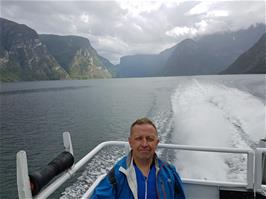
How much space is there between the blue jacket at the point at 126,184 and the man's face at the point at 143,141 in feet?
0.34

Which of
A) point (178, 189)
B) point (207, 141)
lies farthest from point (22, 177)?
point (207, 141)

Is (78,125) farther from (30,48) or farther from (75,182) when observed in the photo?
(30,48)

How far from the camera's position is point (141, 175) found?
2.12 metres

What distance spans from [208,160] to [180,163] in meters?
0.88

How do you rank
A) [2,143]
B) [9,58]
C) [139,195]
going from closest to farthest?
[139,195], [2,143], [9,58]

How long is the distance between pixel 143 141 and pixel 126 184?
37 centimetres

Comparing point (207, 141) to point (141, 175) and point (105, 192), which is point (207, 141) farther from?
point (105, 192)

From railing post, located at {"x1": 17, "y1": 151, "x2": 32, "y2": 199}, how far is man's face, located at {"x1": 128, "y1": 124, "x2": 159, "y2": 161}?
0.83 m

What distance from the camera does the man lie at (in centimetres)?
209

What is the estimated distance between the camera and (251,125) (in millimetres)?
12297

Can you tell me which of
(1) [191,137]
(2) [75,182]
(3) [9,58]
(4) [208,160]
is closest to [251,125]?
(1) [191,137]

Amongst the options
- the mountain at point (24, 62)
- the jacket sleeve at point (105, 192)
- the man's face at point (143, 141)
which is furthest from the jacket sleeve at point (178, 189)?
the mountain at point (24, 62)

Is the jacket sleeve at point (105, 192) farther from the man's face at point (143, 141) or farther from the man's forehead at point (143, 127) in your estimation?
the man's forehead at point (143, 127)

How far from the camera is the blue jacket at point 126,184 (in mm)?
2082
